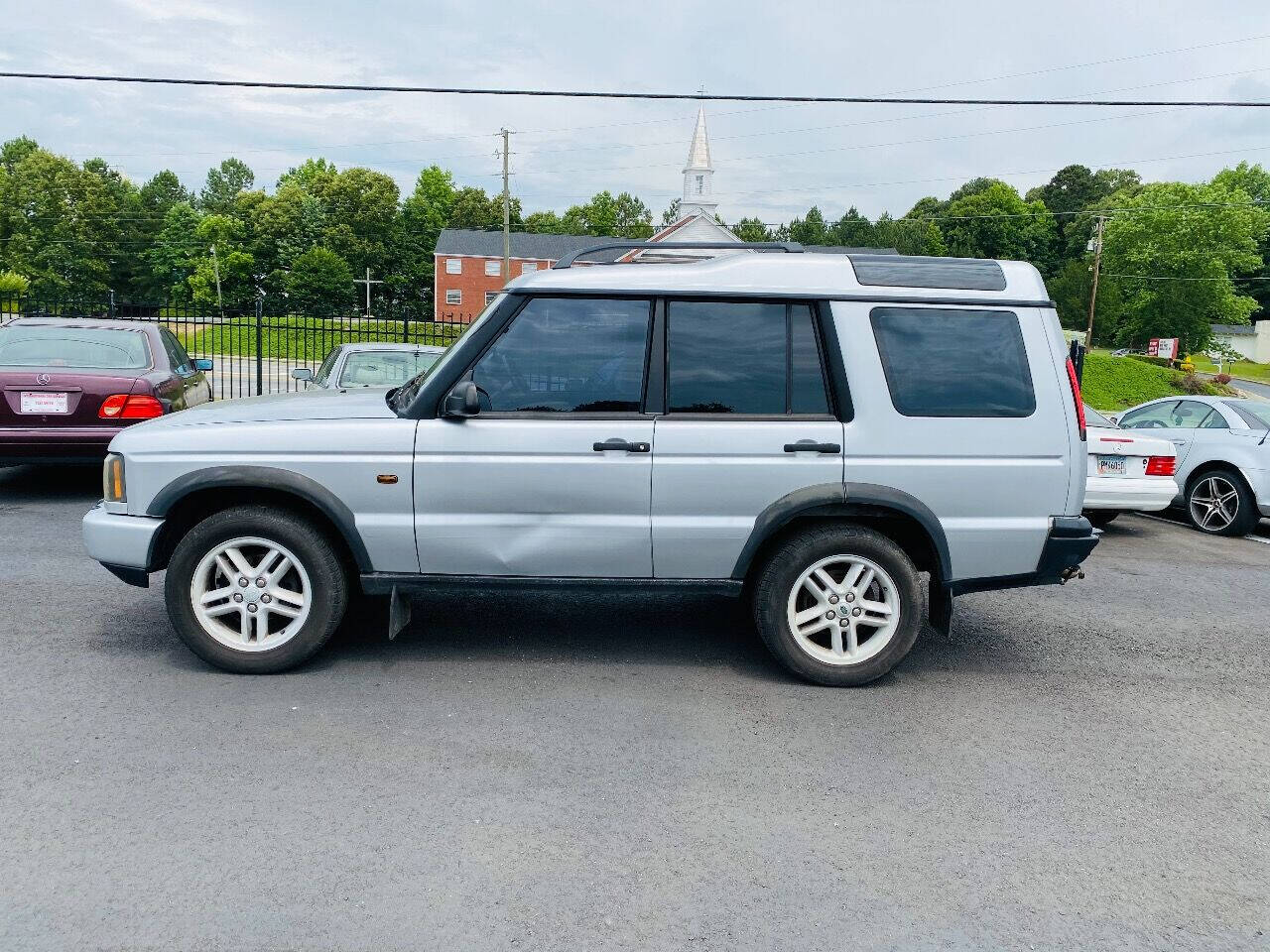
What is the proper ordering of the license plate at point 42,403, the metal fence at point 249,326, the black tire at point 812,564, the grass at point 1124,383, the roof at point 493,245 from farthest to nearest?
the roof at point 493,245, the grass at point 1124,383, the metal fence at point 249,326, the license plate at point 42,403, the black tire at point 812,564

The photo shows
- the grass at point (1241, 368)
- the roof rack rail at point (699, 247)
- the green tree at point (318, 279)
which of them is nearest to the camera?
the roof rack rail at point (699, 247)

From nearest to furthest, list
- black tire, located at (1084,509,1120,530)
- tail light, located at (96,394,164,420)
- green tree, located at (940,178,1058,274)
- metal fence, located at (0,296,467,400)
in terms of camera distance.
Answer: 1. tail light, located at (96,394,164,420)
2. black tire, located at (1084,509,1120,530)
3. metal fence, located at (0,296,467,400)
4. green tree, located at (940,178,1058,274)

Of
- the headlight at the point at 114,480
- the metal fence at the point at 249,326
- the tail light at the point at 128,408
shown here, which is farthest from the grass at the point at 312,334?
the headlight at the point at 114,480

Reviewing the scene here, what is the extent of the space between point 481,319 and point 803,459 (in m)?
1.71

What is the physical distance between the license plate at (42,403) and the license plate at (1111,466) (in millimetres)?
9500

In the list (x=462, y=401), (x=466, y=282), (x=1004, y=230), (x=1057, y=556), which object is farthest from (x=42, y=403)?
(x=1004, y=230)

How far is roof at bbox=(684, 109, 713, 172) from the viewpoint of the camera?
81062mm

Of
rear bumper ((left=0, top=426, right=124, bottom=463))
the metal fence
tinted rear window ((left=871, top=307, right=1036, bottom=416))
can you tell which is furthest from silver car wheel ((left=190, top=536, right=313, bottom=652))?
rear bumper ((left=0, top=426, right=124, bottom=463))

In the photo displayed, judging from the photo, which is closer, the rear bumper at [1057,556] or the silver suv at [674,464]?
the silver suv at [674,464]

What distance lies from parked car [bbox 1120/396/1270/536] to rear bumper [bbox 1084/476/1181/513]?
1.48m

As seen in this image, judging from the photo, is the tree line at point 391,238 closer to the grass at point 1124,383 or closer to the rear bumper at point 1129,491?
the grass at point 1124,383

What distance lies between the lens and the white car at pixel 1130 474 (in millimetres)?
9898

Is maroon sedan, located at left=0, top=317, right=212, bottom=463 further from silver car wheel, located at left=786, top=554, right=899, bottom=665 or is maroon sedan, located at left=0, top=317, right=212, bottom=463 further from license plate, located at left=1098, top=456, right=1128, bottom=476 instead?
license plate, located at left=1098, top=456, right=1128, bottom=476

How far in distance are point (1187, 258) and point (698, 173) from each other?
35436mm
